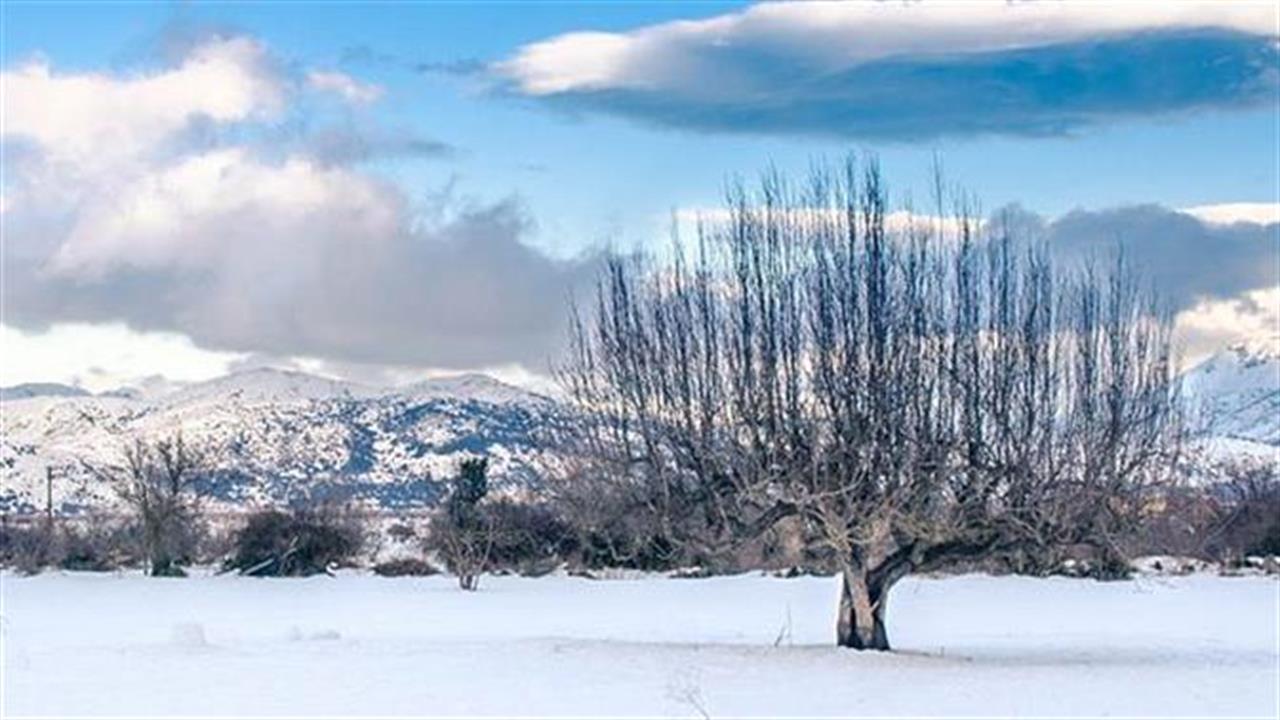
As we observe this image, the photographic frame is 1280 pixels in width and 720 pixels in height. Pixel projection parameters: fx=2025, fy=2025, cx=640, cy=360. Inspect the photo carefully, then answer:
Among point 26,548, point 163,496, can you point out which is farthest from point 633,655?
point 26,548

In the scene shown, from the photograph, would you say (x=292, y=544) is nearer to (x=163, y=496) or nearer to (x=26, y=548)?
(x=163, y=496)

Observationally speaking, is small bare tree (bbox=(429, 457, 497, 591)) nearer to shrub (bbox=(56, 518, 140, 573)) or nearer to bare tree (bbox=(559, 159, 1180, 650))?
shrub (bbox=(56, 518, 140, 573))

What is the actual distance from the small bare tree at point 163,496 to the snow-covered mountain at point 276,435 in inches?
129

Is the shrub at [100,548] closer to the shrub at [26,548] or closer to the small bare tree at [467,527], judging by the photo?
the shrub at [26,548]

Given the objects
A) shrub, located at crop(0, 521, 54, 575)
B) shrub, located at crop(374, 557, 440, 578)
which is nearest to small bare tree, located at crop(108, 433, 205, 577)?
shrub, located at crop(0, 521, 54, 575)

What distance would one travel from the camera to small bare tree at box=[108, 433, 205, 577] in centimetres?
5138

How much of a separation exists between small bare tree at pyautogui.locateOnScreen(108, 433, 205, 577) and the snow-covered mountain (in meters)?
3.28

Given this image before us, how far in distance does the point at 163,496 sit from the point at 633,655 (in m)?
30.9

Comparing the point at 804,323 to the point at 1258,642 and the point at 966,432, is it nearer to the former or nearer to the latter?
the point at 966,432

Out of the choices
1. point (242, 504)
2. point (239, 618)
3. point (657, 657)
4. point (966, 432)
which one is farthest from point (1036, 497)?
point (242, 504)

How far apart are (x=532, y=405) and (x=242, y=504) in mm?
49580

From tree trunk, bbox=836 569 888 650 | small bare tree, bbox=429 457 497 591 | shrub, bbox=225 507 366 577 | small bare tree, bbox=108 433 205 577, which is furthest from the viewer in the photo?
small bare tree, bbox=108 433 205 577

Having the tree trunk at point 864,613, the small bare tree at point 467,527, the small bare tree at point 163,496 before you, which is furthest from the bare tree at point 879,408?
the small bare tree at point 163,496

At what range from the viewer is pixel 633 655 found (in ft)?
80.7
